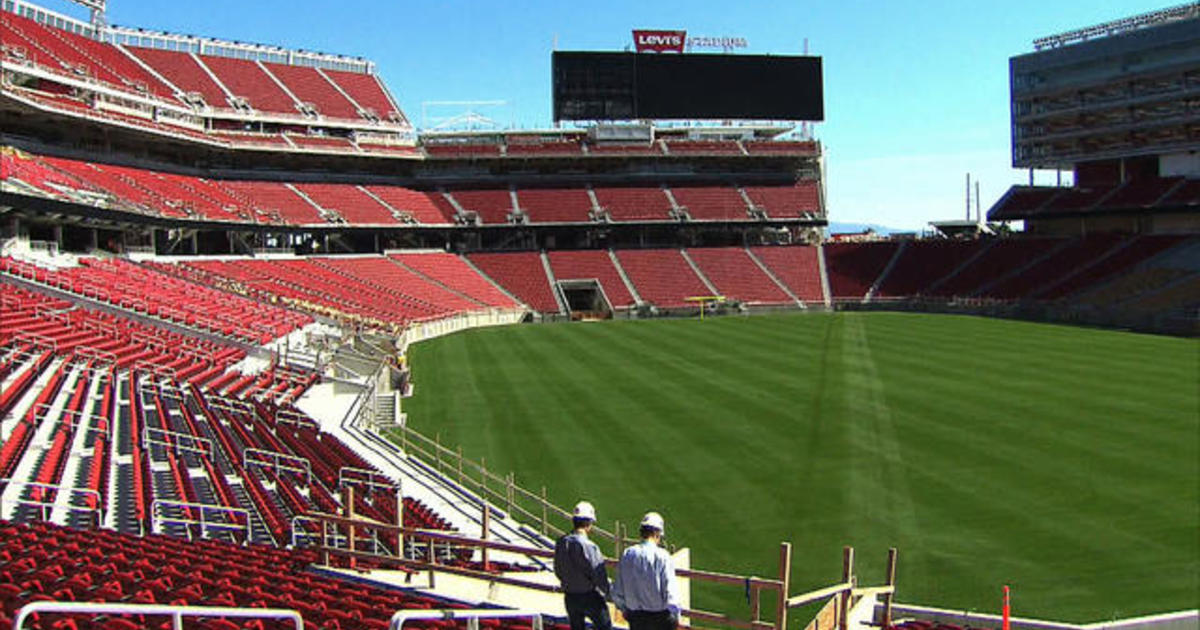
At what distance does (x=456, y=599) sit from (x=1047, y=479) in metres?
14.1

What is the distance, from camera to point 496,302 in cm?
6581

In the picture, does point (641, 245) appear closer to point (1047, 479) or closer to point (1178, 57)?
point (1178, 57)

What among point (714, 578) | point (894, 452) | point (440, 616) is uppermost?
point (440, 616)

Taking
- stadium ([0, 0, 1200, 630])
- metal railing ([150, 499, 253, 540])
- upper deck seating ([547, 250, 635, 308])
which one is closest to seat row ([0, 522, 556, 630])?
stadium ([0, 0, 1200, 630])

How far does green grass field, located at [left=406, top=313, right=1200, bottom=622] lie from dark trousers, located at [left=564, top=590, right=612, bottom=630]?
739cm

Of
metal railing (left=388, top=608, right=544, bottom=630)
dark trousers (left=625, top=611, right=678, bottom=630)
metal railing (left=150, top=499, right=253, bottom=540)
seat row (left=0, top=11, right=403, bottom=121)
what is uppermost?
seat row (left=0, top=11, right=403, bottom=121)

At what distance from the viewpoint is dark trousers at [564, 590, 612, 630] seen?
6.77 m

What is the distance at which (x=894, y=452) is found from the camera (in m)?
21.9

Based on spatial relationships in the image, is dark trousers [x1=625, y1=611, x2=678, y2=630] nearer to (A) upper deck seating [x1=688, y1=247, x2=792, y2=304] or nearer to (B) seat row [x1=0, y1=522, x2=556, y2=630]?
(B) seat row [x1=0, y1=522, x2=556, y2=630]

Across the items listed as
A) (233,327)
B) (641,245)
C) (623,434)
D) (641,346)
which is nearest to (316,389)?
(233,327)

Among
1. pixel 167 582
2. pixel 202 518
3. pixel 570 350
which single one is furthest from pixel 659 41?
pixel 167 582

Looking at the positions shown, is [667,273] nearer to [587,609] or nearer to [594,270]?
[594,270]

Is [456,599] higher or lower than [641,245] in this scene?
lower

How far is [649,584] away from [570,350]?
38602 millimetres
